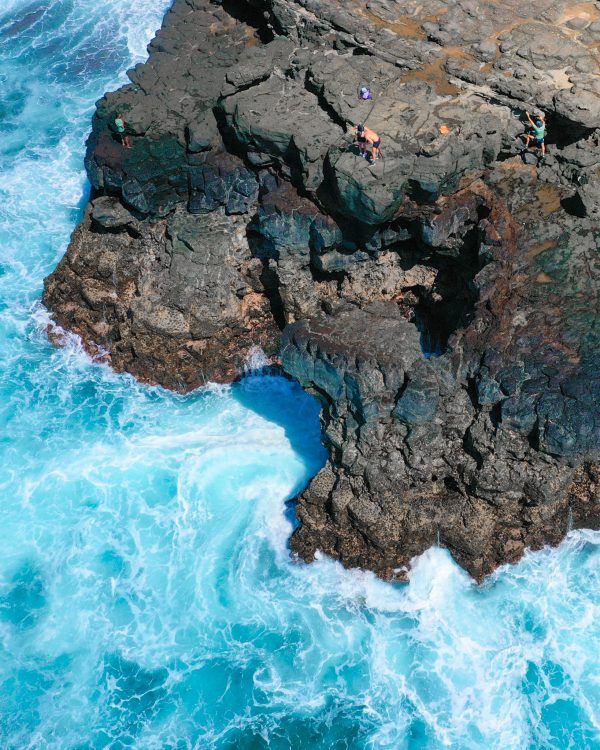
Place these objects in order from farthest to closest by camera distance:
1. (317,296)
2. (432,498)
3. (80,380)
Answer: (80,380), (317,296), (432,498)

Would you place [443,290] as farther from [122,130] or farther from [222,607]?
[222,607]

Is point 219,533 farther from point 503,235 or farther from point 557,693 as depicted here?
point 503,235

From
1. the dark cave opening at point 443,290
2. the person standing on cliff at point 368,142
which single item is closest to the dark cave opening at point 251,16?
the person standing on cliff at point 368,142

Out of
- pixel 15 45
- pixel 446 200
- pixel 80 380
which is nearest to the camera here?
pixel 446 200

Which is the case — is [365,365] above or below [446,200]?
below

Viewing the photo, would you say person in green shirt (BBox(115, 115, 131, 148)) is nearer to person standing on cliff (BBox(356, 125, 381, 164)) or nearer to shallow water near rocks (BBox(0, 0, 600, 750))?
shallow water near rocks (BBox(0, 0, 600, 750))

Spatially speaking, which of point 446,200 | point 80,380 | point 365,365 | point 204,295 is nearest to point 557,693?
point 365,365

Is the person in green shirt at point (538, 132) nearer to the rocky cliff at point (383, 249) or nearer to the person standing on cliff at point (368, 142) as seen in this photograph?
the rocky cliff at point (383, 249)
